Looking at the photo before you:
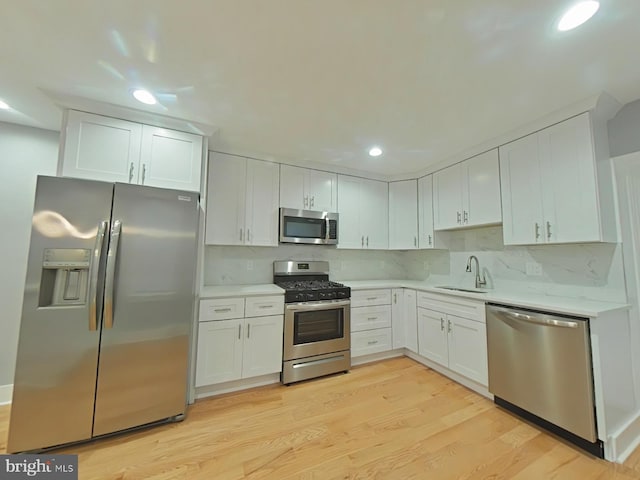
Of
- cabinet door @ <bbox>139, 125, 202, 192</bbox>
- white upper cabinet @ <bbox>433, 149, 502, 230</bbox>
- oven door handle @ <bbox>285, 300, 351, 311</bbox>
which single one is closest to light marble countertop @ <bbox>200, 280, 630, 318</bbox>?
oven door handle @ <bbox>285, 300, 351, 311</bbox>

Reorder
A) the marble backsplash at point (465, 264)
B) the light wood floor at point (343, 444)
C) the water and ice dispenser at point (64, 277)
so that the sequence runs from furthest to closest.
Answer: the marble backsplash at point (465, 264), the water and ice dispenser at point (64, 277), the light wood floor at point (343, 444)

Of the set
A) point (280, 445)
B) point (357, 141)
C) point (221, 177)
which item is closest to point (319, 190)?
point (357, 141)

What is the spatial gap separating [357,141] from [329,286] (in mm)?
1639

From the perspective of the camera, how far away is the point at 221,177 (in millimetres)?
2805

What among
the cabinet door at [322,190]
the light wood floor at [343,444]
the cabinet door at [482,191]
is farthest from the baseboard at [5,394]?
the cabinet door at [482,191]

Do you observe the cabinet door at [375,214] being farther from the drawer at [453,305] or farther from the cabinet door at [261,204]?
the cabinet door at [261,204]

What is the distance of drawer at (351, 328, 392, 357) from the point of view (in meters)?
2.97

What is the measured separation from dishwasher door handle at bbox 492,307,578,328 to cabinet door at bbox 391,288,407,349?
1190 mm

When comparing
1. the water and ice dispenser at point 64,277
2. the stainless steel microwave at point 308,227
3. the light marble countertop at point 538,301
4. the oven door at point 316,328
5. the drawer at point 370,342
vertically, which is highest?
the stainless steel microwave at point 308,227

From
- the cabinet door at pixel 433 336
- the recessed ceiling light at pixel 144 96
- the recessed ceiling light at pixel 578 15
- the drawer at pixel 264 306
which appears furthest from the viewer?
the cabinet door at pixel 433 336

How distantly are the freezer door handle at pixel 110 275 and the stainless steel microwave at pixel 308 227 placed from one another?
61.9 inches

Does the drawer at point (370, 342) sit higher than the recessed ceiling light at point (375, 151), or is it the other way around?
the recessed ceiling light at point (375, 151)

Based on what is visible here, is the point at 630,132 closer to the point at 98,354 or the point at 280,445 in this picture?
the point at 280,445

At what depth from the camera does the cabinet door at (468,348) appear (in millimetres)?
2318
